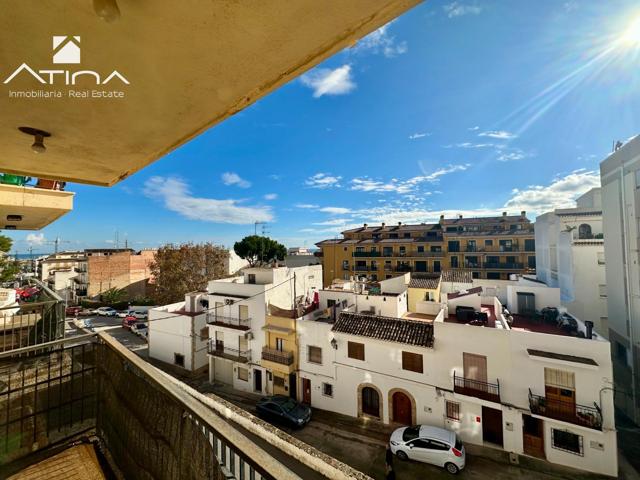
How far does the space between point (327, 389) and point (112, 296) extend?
107 ft

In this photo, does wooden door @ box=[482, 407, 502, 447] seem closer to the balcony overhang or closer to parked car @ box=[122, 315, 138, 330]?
the balcony overhang

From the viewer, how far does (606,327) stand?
1570 cm

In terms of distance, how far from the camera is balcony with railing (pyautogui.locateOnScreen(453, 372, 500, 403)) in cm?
1012

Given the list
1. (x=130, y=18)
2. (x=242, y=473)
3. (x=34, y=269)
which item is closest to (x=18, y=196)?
(x=130, y=18)

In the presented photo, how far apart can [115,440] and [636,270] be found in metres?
18.2

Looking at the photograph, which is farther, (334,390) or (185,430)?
(334,390)

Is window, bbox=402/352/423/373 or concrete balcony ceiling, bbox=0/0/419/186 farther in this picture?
window, bbox=402/352/423/373

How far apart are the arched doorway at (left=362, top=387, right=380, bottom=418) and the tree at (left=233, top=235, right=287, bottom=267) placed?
1063 inches

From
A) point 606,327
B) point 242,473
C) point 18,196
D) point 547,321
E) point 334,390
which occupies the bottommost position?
point 334,390

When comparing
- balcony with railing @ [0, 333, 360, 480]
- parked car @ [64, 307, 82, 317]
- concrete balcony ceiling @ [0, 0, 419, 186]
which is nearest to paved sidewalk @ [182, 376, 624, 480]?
balcony with railing @ [0, 333, 360, 480]

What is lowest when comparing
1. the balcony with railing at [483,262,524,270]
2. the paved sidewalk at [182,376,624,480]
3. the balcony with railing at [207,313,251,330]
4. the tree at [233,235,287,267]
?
the paved sidewalk at [182,376,624,480]

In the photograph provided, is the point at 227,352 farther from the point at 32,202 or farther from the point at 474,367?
the point at 32,202

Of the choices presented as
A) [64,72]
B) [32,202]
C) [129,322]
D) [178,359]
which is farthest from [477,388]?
[129,322]

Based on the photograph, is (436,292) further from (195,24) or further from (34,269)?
(34,269)
